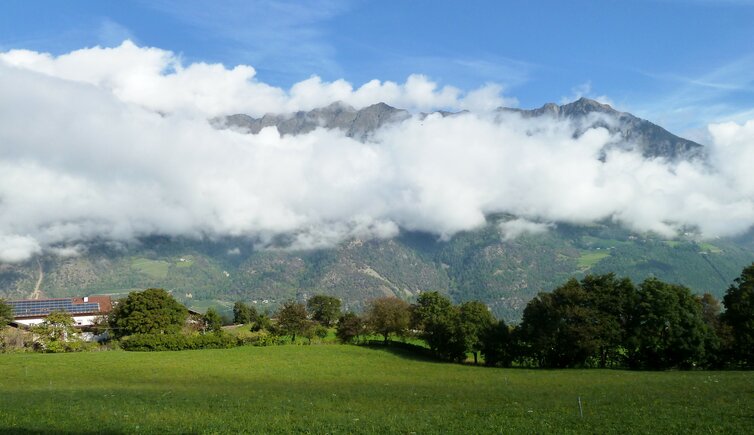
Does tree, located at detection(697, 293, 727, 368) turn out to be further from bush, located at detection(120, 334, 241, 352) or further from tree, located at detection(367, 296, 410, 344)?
bush, located at detection(120, 334, 241, 352)

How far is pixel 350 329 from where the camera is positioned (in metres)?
109

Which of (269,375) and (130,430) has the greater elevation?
(130,430)

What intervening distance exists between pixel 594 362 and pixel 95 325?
111727 millimetres

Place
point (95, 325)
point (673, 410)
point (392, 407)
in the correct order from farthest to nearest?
point (95, 325)
point (392, 407)
point (673, 410)

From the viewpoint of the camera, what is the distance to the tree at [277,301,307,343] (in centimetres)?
11706

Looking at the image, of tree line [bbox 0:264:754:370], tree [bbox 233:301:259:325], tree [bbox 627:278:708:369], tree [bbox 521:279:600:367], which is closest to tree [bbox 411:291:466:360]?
tree line [bbox 0:264:754:370]

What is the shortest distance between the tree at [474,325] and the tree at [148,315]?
58189 mm

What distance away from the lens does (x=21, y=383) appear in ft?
173

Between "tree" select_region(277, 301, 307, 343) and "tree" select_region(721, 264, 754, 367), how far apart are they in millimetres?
80983

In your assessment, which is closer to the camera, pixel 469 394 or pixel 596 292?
pixel 469 394

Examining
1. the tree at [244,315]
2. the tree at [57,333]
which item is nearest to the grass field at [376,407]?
the tree at [57,333]

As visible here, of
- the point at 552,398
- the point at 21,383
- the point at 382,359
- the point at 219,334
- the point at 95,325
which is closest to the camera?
the point at 552,398

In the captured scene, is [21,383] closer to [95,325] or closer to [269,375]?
[269,375]

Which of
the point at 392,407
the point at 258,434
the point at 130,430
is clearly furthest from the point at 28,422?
the point at 392,407
